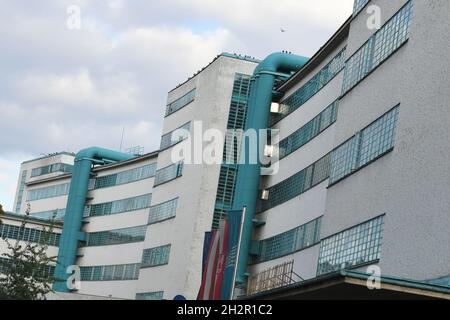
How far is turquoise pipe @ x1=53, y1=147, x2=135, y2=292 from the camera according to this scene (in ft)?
304

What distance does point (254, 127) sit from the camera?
62.8 meters

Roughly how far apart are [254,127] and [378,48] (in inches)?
913

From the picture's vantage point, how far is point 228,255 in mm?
37969

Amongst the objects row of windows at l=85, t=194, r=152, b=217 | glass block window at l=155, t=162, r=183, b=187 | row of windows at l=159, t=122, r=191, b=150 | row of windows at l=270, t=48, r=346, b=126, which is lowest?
row of windows at l=85, t=194, r=152, b=217

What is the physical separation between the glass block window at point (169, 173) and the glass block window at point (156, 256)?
5.46m

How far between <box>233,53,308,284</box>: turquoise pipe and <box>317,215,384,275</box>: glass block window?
1965cm

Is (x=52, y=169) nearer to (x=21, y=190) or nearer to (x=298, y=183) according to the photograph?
(x=21, y=190)

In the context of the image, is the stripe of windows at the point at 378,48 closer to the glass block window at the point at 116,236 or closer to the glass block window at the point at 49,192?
the glass block window at the point at 116,236

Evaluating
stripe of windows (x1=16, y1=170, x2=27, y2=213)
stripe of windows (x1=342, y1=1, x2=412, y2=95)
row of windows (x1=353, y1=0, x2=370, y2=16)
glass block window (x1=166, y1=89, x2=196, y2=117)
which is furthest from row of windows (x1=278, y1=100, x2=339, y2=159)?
→ stripe of windows (x1=16, y1=170, x2=27, y2=213)

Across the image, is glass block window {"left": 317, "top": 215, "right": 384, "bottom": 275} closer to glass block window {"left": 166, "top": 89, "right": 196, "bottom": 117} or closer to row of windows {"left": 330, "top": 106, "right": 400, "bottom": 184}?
row of windows {"left": 330, "top": 106, "right": 400, "bottom": 184}

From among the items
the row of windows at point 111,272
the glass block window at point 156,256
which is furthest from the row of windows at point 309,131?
the row of windows at point 111,272

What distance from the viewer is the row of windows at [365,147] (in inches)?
1438

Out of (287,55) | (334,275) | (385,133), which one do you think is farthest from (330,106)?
(334,275)

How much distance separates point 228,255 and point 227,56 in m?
36.5
